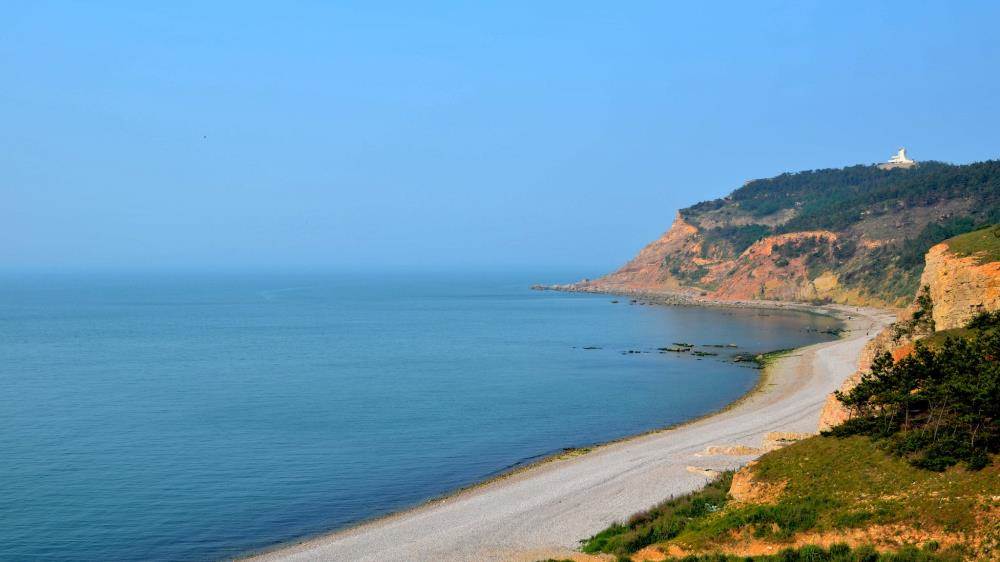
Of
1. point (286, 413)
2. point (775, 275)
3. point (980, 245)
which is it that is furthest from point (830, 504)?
point (775, 275)

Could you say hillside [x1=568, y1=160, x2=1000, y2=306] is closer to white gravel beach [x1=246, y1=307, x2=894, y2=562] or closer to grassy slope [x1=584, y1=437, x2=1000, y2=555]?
white gravel beach [x1=246, y1=307, x2=894, y2=562]

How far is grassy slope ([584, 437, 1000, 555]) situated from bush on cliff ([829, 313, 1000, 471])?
628 millimetres

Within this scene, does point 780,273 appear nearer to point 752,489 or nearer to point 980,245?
point 980,245

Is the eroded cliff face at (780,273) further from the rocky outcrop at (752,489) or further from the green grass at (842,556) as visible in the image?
the green grass at (842,556)

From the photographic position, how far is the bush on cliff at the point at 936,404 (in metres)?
25.5

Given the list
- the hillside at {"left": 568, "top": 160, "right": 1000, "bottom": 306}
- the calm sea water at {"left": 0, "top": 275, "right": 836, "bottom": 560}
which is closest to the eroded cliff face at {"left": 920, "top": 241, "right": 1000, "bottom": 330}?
the calm sea water at {"left": 0, "top": 275, "right": 836, "bottom": 560}

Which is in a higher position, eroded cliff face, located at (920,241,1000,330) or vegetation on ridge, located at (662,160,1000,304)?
vegetation on ridge, located at (662,160,1000,304)

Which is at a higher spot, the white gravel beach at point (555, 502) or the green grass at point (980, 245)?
the green grass at point (980, 245)

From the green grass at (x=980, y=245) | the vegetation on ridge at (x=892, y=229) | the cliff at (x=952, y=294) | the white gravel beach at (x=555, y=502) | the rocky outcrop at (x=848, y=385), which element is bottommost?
the white gravel beach at (x=555, y=502)

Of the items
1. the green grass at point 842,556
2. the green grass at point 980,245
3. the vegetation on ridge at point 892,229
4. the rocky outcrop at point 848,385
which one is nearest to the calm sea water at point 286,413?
the rocky outcrop at point 848,385

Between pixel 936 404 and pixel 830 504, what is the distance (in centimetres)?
593

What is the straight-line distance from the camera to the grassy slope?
23.2 metres

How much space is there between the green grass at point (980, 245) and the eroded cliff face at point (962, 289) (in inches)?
16.0

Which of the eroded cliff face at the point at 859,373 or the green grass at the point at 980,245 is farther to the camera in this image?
the green grass at the point at 980,245
